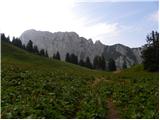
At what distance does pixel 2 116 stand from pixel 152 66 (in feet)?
159

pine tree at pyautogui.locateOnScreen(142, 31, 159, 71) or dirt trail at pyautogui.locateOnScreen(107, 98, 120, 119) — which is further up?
pine tree at pyautogui.locateOnScreen(142, 31, 159, 71)

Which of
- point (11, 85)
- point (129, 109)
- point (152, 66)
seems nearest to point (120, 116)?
point (129, 109)

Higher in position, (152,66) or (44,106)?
(152,66)

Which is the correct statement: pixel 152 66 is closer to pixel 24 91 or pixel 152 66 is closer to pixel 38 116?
pixel 24 91

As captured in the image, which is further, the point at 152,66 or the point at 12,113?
the point at 152,66

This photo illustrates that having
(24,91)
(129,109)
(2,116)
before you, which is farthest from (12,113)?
(24,91)

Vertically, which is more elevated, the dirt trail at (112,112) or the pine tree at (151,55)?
the pine tree at (151,55)

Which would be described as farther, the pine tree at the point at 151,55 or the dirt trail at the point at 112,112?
the pine tree at the point at 151,55

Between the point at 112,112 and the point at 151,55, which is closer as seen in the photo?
the point at 112,112

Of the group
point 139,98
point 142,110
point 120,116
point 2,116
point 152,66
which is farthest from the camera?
point 152,66

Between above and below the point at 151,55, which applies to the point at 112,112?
below

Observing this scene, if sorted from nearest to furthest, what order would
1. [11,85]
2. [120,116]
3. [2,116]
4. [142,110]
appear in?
[2,116], [120,116], [142,110], [11,85]

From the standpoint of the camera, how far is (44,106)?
19359 mm

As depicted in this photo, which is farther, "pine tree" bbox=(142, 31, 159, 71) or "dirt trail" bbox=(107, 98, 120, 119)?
"pine tree" bbox=(142, 31, 159, 71)
